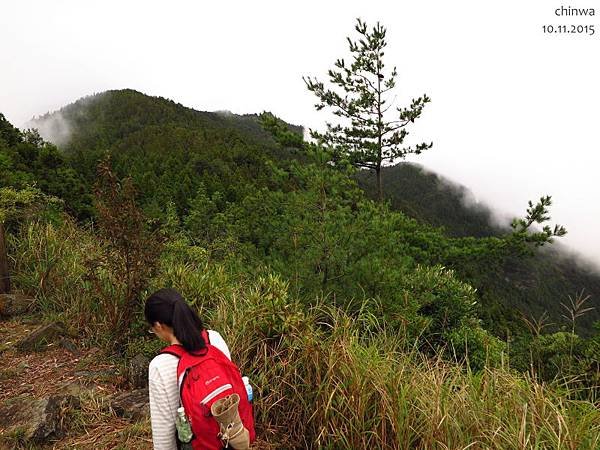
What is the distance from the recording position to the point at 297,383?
3.37 m

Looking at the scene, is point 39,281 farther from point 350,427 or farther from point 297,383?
point 350,427

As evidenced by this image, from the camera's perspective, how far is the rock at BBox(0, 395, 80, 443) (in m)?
3.19

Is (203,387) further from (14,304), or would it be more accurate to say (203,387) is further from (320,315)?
(14,304)

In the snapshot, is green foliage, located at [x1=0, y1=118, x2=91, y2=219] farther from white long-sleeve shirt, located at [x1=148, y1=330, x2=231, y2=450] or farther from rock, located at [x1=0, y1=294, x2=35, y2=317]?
white long-sleeve shirt, located at [x1=148, y1=330, x2=231, y2=450]

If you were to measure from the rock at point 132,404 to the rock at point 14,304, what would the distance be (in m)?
2.26

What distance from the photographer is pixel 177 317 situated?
208cm

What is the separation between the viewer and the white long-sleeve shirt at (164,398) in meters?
2.03

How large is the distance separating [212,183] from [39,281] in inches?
1070

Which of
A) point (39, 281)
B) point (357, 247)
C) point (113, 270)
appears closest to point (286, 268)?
point (357, 247)

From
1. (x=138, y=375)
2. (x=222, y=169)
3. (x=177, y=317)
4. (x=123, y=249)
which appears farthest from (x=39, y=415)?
(x=222, y=169)

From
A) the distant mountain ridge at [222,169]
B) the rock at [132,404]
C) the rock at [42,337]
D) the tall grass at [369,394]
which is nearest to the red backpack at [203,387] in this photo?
the tall grass at [369,394]

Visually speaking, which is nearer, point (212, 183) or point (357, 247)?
point (357, 247)

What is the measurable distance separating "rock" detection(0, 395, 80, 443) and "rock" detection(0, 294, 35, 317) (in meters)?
1.89

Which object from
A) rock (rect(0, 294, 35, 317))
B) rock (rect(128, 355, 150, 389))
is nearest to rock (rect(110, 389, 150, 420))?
rock (rect(128, 355, 150, 389))
